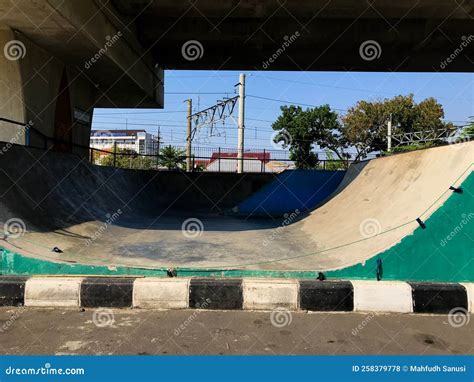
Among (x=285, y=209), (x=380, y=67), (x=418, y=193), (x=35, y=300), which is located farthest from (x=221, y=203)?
(x=35, y=300)

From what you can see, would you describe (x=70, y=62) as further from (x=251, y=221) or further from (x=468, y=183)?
(x=468, y=183)

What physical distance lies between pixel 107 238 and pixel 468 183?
20.1 feet

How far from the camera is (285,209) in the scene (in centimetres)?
1403

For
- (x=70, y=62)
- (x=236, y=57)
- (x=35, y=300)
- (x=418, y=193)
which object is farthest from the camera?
(x=236, y=57)
